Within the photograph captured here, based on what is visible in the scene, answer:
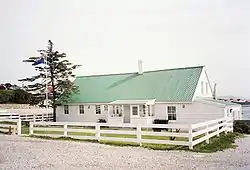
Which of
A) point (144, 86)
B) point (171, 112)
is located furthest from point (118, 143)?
point (144, 86)

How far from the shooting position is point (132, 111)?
2766cm

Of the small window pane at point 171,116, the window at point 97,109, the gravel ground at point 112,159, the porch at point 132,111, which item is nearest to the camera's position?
the gravel ground at point 112,159

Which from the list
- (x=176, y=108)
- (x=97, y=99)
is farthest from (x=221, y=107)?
(x=97, y=99)

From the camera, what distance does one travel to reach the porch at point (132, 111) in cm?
2698

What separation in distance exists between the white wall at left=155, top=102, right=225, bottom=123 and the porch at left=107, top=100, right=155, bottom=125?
1.04 m

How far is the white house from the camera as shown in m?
25.9

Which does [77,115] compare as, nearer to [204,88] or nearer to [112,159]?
[204,88]

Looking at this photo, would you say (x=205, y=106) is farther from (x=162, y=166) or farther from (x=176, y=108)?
(x=162, y=166)

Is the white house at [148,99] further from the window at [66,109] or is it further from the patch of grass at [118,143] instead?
the patch of grass at [118,143]

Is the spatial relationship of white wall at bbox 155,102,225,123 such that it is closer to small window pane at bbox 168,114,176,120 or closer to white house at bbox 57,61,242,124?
white house at bbox 57,61,242,124

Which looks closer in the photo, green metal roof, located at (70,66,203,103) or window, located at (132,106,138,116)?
window, located at (132,106,138,116)

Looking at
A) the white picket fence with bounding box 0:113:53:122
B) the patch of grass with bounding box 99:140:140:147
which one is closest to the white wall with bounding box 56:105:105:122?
the white picket fence with bounding box 0:113:53:122

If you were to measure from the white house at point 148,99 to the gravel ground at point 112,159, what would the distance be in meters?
12.8

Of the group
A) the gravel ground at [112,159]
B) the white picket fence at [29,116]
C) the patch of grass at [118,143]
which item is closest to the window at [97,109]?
the white picket fence at [29,116]
